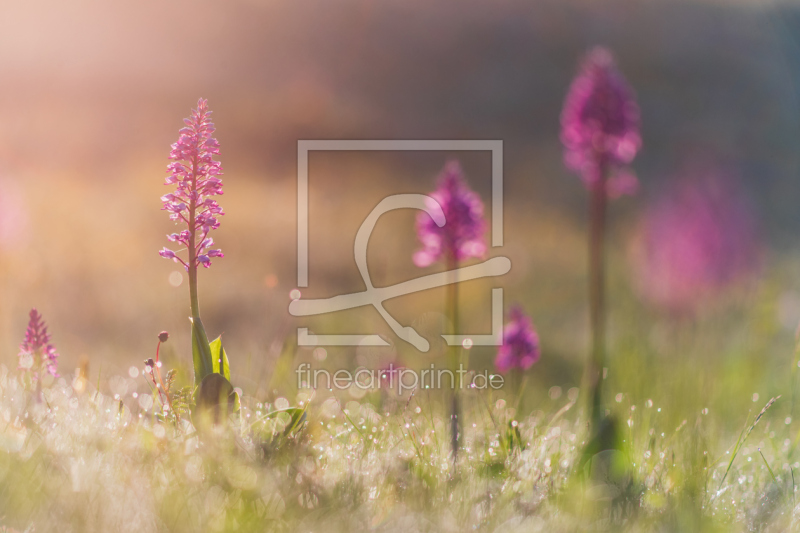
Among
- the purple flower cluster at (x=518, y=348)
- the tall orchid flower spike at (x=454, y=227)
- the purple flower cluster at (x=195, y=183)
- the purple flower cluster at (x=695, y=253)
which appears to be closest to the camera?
the purple flower cluster at (x=195, y=183)

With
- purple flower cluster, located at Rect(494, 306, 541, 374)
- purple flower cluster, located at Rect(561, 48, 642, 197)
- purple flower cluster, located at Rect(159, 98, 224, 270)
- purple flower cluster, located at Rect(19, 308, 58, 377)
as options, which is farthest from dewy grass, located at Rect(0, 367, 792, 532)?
purple flower cluster, located at Rect(561, 48, 642, 197)

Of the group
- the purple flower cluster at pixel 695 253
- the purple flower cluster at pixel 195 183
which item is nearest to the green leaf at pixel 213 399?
the purple flower cluster at pixel 195 183

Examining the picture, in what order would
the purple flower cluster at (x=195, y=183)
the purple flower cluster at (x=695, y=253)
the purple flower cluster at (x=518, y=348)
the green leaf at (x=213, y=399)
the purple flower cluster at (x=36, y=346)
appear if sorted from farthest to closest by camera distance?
the purple flower cluster at (x=695, y=253)
the purple flower cluster at (x=518, y=348)
the purple flower cluster at (x=36, y=346)
the purple flower cluster at (x=195, y=183)
the green leaf at (x=213, y=399)

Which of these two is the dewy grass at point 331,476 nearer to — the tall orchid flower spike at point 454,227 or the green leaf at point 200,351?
the green leaf at point 200,351

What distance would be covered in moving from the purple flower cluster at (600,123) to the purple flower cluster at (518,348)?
0.79 metres

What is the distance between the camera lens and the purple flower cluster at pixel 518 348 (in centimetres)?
302

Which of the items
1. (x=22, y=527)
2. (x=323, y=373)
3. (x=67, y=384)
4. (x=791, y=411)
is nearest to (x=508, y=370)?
(x=323, y=373)

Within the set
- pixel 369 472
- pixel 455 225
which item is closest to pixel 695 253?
pixel 455 225

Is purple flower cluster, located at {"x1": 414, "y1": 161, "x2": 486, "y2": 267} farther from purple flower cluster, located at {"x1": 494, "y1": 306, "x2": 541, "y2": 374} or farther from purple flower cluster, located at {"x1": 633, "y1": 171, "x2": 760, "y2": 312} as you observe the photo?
purple flower cluster, located at {"x1": 633, "y1": 171, "x2": 760, "y2": 312}

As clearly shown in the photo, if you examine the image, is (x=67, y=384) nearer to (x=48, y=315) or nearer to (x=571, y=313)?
(x=48, y=315)

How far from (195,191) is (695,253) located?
334 cm

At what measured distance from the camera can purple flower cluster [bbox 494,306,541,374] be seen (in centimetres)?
302

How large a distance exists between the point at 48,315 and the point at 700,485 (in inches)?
112

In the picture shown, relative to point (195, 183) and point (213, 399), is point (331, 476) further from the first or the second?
point (195, 183)
